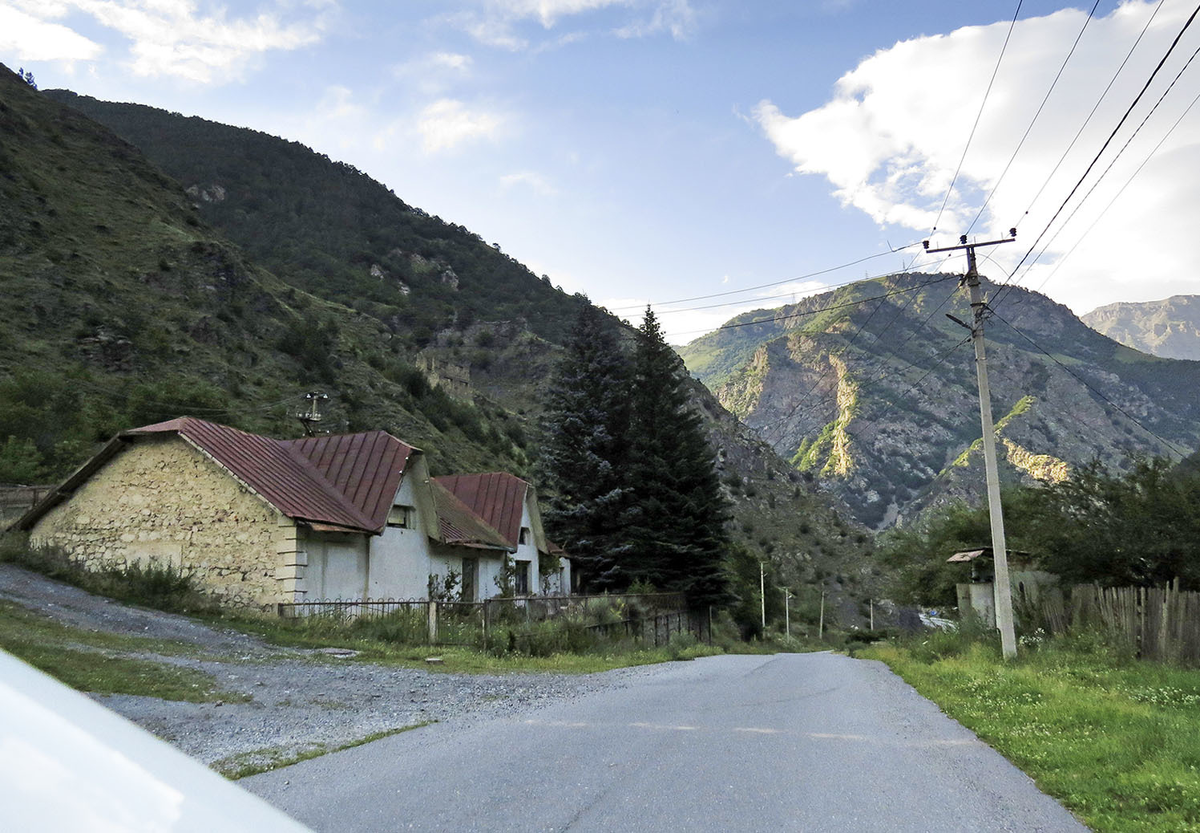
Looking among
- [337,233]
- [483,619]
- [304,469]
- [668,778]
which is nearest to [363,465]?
[304,469]

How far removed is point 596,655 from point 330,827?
16.6 metres

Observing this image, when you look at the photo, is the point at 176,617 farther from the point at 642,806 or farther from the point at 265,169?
the point at 265,169

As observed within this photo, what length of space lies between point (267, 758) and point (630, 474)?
30630 mm

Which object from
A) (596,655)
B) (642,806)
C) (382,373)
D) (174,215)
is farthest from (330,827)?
(174,215)

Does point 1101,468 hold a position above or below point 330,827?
above

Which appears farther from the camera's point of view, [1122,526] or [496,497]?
[496,497]

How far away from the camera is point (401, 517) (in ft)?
81.1

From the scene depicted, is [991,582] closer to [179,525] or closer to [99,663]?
[179,525]

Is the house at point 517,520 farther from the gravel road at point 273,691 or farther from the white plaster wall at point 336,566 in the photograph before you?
the gravel road at point 273,691

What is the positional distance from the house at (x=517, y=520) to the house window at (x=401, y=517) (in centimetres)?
694

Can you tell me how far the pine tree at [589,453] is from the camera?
123ft

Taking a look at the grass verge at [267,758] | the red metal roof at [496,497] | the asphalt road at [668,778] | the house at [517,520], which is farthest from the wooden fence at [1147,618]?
the red metal roof at [496,497]

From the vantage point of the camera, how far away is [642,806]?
585 cm

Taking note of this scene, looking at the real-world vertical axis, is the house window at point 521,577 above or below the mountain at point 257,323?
below
